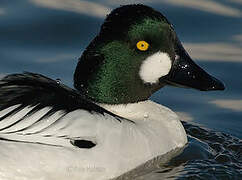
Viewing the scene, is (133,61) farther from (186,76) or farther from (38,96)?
(38,96)

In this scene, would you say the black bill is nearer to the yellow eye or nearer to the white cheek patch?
the white cheek patch

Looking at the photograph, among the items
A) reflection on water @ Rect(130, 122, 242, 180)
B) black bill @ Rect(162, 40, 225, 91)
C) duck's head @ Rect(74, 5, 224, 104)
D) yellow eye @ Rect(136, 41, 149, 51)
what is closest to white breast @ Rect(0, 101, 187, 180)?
reflection on water @ Rect(130, 122, 242, 180)

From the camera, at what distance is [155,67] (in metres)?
6.64

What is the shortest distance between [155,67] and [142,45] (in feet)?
0.82

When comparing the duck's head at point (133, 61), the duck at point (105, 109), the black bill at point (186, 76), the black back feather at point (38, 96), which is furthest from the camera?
the black bill at point (186, 76)

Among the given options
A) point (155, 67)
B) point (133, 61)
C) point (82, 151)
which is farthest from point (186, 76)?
point (82, 151)

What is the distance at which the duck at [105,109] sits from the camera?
5.73 m

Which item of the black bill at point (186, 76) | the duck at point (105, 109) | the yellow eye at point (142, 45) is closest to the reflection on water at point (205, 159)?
the duck at point (105, 109)

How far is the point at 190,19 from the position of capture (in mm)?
10000

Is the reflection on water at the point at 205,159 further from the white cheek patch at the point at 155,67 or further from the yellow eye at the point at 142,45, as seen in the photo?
the yellow eye at the point at 142,45

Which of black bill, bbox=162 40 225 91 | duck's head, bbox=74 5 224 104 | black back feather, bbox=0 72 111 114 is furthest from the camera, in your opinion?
black bill, bbox=162 40 225 91

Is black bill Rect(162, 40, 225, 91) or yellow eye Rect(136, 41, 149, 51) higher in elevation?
yellow eye Rect(136, 41, 149, 51)

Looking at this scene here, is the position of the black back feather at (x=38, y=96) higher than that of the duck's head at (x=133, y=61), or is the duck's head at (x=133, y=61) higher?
the duck's head at (x=133, y=61)

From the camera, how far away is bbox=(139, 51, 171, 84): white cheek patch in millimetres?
6594
